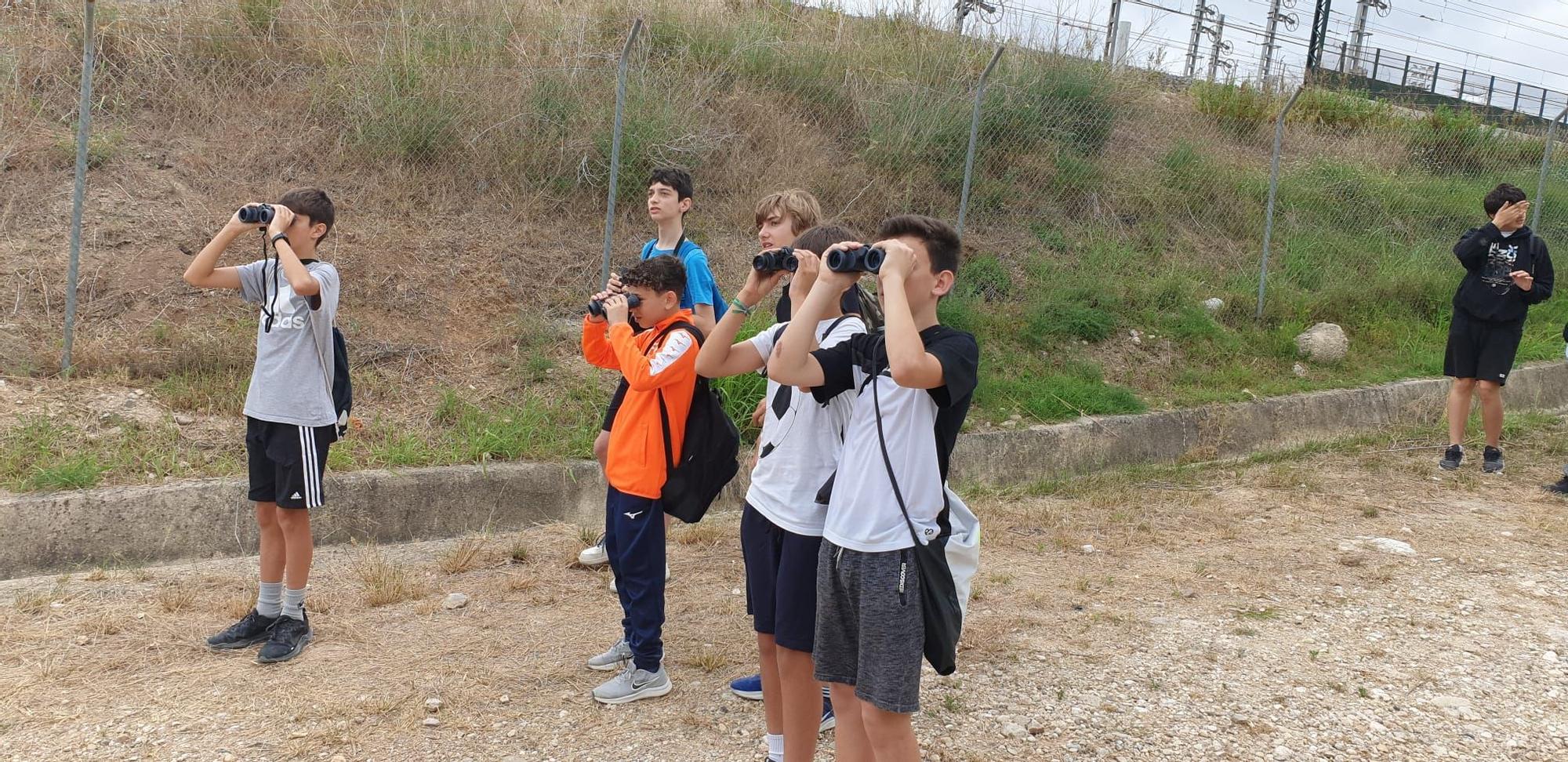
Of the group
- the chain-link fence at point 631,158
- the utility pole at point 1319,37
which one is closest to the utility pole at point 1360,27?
the utility pole at point 1319,37

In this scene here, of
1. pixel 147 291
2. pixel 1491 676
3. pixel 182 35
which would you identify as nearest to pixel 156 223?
pixel 147 291

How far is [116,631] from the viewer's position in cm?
400

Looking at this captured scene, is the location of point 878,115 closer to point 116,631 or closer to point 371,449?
point 371,449

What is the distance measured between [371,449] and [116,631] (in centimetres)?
177

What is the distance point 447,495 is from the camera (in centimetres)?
554

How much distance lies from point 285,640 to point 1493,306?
23.7ft

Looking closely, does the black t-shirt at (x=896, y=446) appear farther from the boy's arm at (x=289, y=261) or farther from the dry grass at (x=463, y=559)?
the dry grass at (x=463, y=559)

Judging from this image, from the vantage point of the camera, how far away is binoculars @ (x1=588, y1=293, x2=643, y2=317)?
3412 mm

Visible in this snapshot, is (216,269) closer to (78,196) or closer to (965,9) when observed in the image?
(78,196)

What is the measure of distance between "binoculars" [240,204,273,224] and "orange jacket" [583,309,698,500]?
3.84 feet

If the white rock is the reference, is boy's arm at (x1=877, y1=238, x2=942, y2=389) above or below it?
above

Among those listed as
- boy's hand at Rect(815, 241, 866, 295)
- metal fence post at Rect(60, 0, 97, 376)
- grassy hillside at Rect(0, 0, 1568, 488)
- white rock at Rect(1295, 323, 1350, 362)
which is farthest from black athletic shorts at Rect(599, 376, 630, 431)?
white rock at Rect(1295, 323, 1350, 362)

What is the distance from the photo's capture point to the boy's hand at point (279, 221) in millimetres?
3709

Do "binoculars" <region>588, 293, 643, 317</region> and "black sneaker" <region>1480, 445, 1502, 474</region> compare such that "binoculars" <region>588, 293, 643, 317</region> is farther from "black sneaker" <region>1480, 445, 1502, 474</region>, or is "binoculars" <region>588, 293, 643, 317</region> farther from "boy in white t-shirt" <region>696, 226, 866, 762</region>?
"black sneaker" <region>1480, 445, 1502, 474</region>
